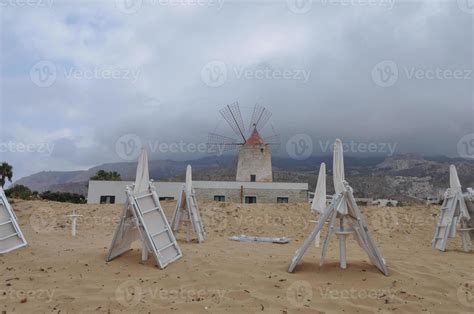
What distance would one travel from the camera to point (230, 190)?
32.4 meters

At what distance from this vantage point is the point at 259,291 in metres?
5.74

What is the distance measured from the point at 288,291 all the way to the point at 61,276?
12.9 ft

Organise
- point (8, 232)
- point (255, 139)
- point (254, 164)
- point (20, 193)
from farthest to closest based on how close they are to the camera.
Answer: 1. point (255, 139)
2. point (254, 164)
3. point (20, 193)
4. point (8, 232)

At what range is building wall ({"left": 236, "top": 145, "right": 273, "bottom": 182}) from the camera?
35.3 meters

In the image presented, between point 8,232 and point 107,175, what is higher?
point 107,175

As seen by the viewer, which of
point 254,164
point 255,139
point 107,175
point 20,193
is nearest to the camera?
point 20,193

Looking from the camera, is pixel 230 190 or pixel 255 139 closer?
pixel 230 190

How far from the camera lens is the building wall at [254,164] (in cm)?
3529

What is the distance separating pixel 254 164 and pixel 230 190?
439 cm

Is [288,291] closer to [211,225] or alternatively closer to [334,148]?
[334,148]

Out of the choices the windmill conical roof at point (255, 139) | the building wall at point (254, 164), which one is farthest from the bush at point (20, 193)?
the windmill conical roof at point (255, 139)

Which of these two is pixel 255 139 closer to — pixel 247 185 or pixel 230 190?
pixel 247 185

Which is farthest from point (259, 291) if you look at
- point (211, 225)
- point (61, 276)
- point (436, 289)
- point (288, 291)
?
point (211, 225)

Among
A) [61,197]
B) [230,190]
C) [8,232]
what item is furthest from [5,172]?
[8,232]
